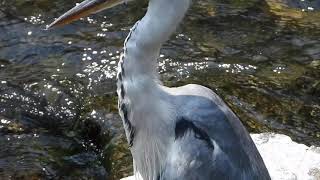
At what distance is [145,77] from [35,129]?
70.7 inches

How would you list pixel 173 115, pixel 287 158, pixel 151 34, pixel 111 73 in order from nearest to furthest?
1. pixel 151 34
2. pixel 173 115
3. pixel 287 158
4. pixel 111 73

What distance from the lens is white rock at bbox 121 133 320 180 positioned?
4891mm

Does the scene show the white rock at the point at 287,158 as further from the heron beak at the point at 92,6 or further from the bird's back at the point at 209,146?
the heron beak at the point at 92,6

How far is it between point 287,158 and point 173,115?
49.9 inches

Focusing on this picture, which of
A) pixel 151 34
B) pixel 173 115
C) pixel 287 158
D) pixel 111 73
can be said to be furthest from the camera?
pixel 111 73

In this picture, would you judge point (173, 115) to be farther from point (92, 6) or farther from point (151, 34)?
point (92, 6)

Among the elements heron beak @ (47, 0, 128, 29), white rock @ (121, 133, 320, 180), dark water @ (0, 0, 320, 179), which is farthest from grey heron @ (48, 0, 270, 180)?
dark water @ (0, 0, 320, 179)

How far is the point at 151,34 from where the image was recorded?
Result: 3.97 meters

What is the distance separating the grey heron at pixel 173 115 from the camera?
3.98m

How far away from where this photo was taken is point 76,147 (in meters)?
5.49

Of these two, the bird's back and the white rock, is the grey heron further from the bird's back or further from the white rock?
the white rock

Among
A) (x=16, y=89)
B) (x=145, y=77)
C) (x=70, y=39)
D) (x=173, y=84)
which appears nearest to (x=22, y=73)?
(x=16, y=89)

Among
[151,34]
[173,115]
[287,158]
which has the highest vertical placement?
[151,34]

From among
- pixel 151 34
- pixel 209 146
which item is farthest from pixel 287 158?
pixel 151 34
